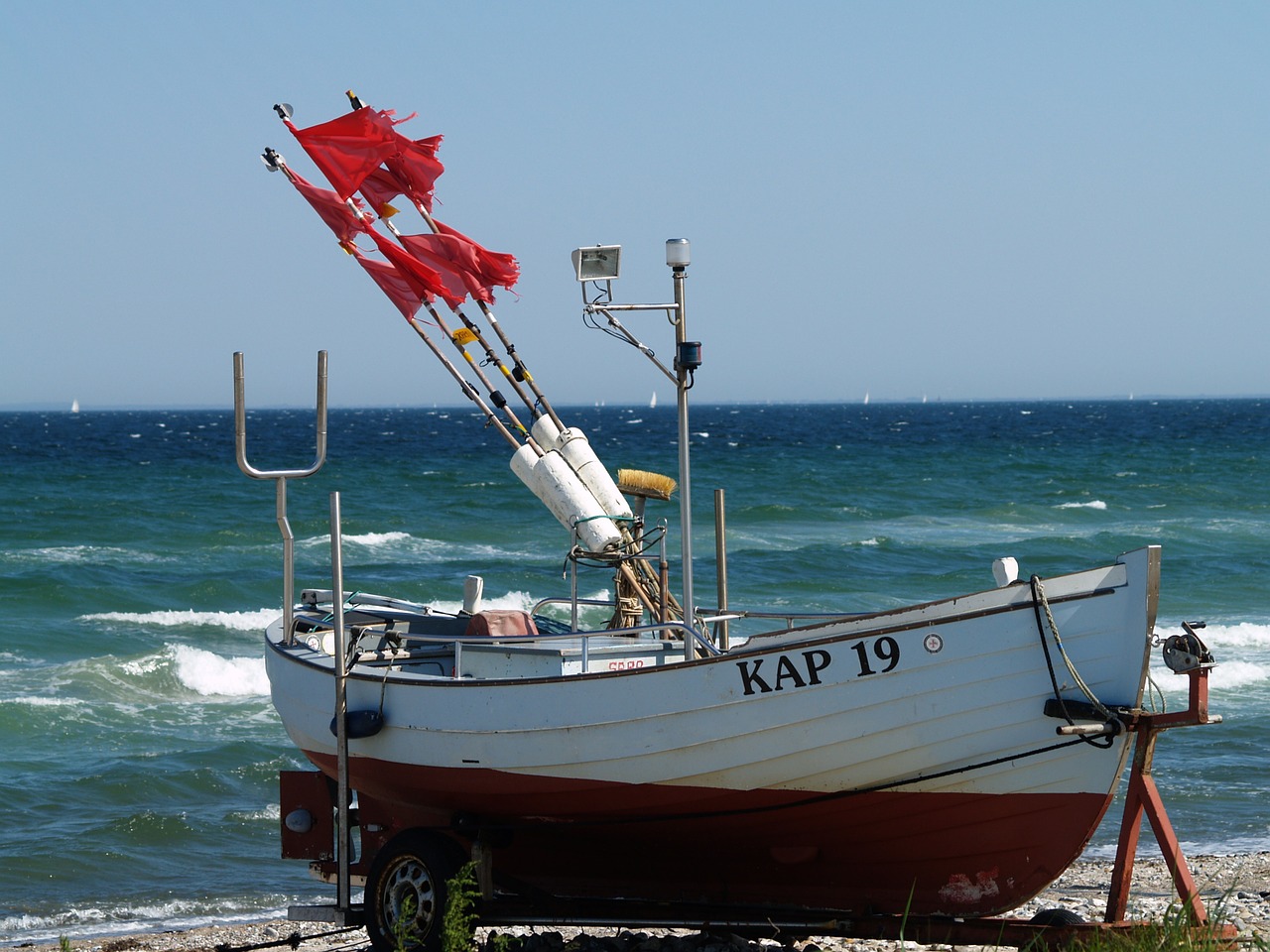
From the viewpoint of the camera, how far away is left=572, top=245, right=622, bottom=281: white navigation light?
8641mm

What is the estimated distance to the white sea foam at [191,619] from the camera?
81.9 feet

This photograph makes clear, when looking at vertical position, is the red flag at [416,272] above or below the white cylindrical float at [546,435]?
above

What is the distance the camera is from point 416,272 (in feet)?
34.4

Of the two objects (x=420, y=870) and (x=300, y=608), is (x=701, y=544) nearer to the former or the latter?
(x=300, y=608)

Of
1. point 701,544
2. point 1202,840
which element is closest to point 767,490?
point 701,544

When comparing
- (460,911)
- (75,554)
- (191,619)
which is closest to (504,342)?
(460,911)

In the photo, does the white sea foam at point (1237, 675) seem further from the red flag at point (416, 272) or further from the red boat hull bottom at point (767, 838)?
the red flag at point (416, 272)

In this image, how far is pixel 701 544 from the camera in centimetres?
3384

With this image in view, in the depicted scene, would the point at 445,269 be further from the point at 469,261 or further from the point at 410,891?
the point at 410,891

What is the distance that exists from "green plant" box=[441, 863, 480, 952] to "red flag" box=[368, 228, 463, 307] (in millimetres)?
4130

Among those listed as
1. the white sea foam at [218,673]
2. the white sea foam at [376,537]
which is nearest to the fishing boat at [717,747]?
the white sea foam at [218,673]

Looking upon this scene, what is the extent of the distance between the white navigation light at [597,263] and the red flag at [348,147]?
2751mm

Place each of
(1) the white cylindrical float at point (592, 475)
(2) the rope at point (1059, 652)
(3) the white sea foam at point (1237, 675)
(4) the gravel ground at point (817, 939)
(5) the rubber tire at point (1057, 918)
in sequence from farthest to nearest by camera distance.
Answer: (3) the white sea foam at point (1237, 675)
(1) the white cylindrical float at point (592, 475)
(4) the gravel ground at point (817, 939)
(5) the rubber tire at point (1057, 918)
(2) the rope at point (1059, 652)

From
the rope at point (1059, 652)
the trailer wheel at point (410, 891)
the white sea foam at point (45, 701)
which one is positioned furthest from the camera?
the white sea foam at point (45, 701)
